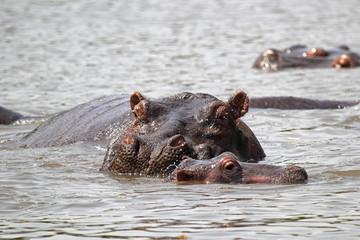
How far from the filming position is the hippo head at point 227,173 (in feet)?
19.9

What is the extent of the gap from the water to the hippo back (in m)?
0.22

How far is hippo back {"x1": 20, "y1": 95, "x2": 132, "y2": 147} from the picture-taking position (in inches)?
313

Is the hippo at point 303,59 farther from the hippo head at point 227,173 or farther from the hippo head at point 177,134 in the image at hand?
the hippo head at point 227,173

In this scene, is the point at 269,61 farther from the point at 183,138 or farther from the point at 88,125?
the point at 183,138

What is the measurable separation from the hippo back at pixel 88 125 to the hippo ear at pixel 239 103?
Result: 1296 millimetres

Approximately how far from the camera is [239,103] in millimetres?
6820

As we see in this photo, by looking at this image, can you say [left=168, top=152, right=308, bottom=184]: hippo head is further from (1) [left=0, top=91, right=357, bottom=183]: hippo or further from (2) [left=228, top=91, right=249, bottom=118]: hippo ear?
(2) [left=228, top=91, right=249, bottom=118]: hippo ear

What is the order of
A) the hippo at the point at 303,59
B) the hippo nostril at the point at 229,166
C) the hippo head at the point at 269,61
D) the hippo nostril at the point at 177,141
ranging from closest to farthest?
the hippo nostril at the point at 229,166
the hippo nostril at the point at 177,141
the hippo at the point at 303,59
the hippo head at the point at 269,61

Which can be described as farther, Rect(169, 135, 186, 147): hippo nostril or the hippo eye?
the hippo eye

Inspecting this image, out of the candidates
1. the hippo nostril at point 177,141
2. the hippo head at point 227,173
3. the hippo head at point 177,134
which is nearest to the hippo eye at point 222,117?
the hippo head at point 177,134

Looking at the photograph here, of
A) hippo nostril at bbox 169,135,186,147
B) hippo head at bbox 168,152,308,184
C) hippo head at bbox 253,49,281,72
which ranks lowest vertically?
hippo head at bbox 253,49,281,72

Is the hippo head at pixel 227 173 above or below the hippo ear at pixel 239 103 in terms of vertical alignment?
below

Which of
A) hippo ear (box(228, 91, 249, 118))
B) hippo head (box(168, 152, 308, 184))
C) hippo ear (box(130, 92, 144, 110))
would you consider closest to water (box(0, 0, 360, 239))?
hippo head (box(168, 152, 308, 184))

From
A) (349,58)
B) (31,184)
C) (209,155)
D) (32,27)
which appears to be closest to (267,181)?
(209,155)
